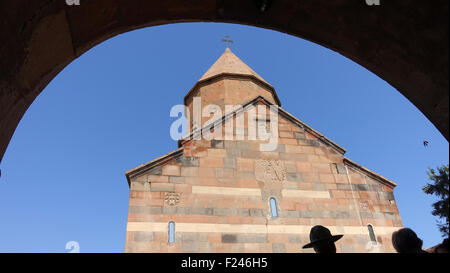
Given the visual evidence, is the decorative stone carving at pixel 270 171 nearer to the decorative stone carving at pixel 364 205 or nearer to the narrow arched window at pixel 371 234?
the decorative stone carving at pixel 364 205

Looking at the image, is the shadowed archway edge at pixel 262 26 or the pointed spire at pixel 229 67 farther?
the pointed spire at pixel 229 67

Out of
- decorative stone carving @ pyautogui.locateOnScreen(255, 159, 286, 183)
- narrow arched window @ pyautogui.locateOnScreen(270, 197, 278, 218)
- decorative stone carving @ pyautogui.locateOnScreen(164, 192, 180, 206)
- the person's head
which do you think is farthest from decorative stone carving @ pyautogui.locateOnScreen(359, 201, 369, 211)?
the person's head

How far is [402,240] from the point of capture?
6.73 feet

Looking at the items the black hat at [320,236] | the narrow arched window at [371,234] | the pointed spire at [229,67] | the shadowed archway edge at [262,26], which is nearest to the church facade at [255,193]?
the narrow arched window at [371,234]

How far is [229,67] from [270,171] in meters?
6.40

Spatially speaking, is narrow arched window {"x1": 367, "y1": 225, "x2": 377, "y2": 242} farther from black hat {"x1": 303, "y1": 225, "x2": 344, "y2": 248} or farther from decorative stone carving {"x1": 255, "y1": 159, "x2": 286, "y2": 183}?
black hat {"x1": 303, "y1": 225, "x2": 344, "y2": 248}

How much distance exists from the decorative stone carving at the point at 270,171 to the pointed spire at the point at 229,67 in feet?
18.4

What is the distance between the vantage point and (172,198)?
6707mm

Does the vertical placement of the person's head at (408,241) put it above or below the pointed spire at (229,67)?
below

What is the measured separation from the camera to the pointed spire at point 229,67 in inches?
491

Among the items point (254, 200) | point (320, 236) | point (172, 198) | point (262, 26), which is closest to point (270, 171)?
point (254, 200)

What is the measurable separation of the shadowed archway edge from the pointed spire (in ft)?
32.3

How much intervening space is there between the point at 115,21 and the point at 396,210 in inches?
293
